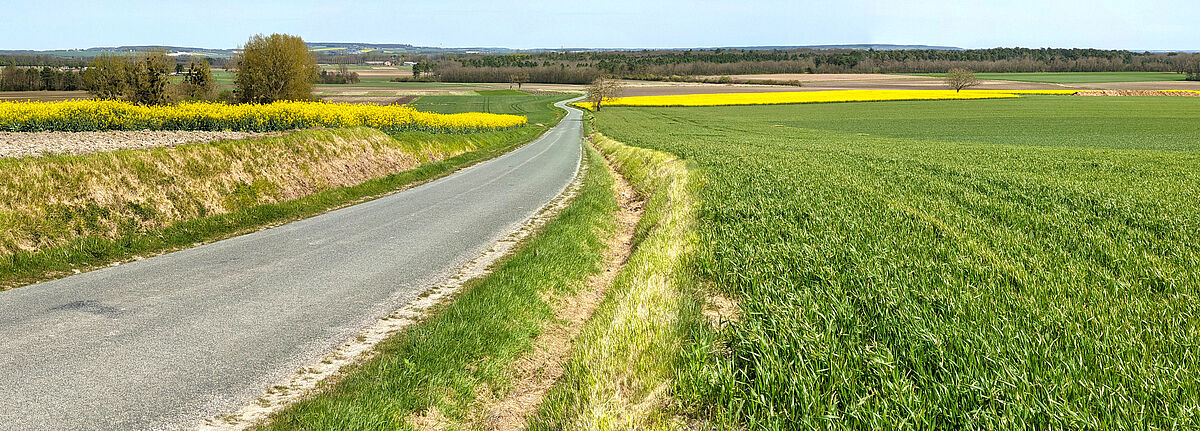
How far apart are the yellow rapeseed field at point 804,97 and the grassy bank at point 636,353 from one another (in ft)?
317

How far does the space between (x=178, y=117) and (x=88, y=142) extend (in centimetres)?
890

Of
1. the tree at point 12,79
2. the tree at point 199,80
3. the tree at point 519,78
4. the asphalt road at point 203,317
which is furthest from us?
the tree at point 519,78

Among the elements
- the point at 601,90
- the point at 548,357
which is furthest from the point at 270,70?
the point at 601,90

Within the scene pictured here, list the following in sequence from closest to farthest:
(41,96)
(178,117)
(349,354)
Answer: (349,354) < (178,117) < (41,96)

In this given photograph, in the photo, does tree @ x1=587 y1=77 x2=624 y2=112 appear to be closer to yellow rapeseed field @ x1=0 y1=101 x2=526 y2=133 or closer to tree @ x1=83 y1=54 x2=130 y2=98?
tree @ x1=83 y1=54 x2=130 y2=98

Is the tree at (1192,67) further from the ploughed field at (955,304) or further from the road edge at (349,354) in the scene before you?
the road edge at (349,354)

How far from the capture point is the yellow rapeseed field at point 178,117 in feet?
68.1

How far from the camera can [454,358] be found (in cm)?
632

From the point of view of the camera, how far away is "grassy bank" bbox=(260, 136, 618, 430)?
5129 mm

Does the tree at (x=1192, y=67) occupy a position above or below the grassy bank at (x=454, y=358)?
above

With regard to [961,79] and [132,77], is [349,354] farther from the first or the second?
[961,79]

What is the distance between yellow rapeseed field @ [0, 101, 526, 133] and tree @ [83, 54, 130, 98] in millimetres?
19900

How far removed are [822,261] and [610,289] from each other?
3147mm

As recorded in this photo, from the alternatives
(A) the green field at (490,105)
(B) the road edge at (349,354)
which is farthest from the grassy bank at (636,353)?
(A) the green field at (490,105)
